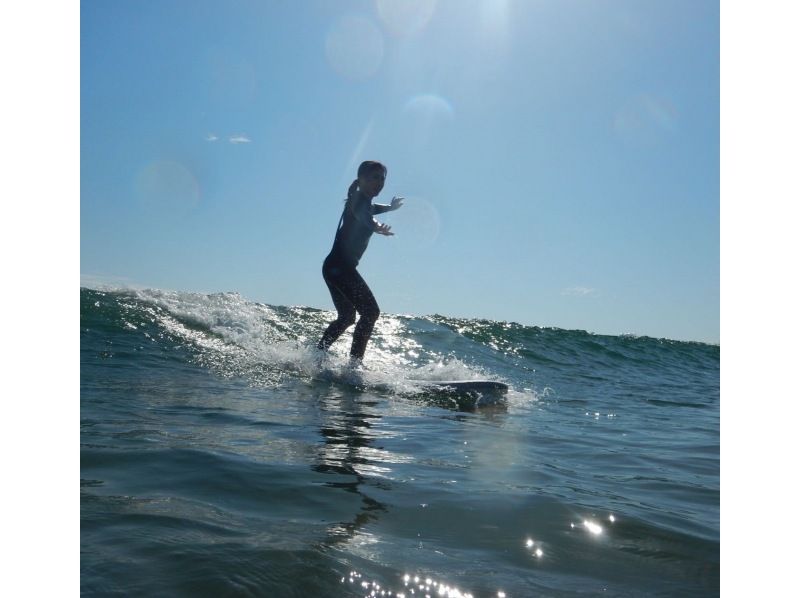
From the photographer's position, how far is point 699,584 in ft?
5.90

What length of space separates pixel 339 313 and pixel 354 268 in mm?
640

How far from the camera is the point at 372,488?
251cm

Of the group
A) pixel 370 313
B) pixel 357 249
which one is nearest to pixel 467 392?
pixel 370 313

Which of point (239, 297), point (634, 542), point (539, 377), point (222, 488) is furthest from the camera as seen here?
A: point (239, 297)

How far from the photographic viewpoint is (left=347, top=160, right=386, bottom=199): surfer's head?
6.65m

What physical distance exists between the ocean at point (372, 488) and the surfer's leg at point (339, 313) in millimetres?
380

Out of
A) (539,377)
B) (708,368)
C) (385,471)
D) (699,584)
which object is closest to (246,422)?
(385,471)

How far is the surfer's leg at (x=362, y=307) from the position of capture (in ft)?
21.9

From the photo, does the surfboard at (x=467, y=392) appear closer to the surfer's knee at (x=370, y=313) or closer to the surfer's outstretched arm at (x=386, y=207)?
the surfer's knee at (x=370, y=313)

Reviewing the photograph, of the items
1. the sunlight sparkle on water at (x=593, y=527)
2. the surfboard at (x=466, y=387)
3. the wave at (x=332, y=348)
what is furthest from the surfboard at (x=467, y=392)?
the sunlight sparkle on water at (x=593, y=527)
